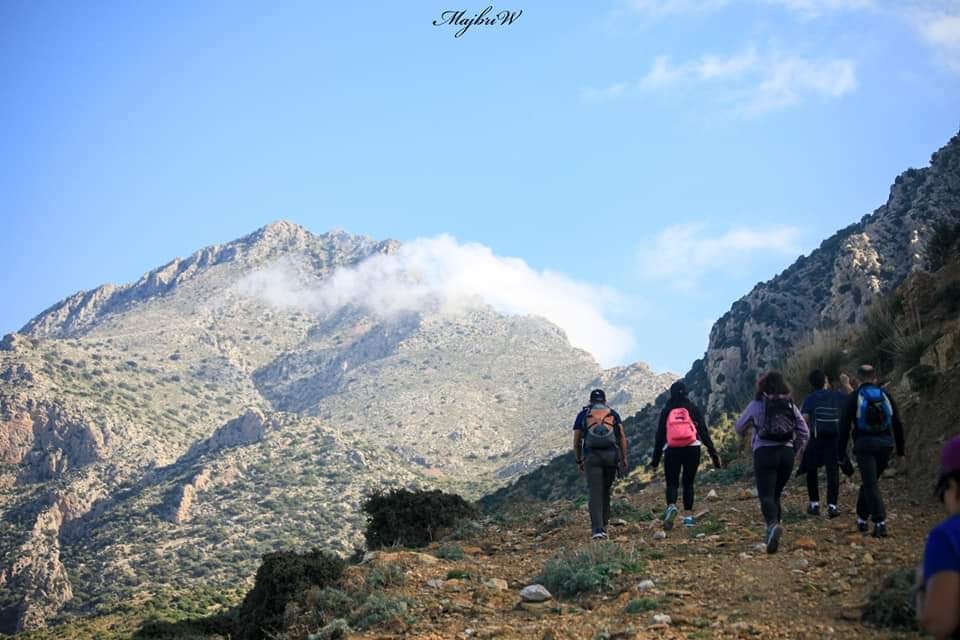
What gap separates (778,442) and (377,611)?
5036 mm

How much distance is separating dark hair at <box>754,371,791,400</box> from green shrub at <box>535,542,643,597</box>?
2502 millimetres

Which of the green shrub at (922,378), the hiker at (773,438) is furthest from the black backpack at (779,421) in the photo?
the green shrub at (922,378)

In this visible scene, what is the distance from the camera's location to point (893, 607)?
6711mm

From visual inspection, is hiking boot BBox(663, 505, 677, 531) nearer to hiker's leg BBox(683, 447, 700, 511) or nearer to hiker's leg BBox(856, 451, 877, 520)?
hiker's leg BBox(683, 447, 700, 511)

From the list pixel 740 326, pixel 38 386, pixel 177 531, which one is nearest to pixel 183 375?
pixel 38 386

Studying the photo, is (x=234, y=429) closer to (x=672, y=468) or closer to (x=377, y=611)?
(x=672, y=468)

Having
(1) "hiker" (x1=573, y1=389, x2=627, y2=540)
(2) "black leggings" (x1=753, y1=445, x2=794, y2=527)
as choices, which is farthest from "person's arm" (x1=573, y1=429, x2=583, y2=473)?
(2) "black leggings" (x1=753, y1=445, x2=794, y2=527)

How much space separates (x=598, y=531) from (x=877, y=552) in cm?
369

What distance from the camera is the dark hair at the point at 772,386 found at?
10227mm

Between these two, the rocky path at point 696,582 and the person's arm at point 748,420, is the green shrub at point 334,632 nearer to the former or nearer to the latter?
the rocky path at point 696,582

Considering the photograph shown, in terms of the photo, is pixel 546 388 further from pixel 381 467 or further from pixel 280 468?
pixel 280 468

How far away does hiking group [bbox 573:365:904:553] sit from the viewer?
10.1m

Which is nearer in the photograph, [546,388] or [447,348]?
[546,388]

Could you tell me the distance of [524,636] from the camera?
7.58 metres
